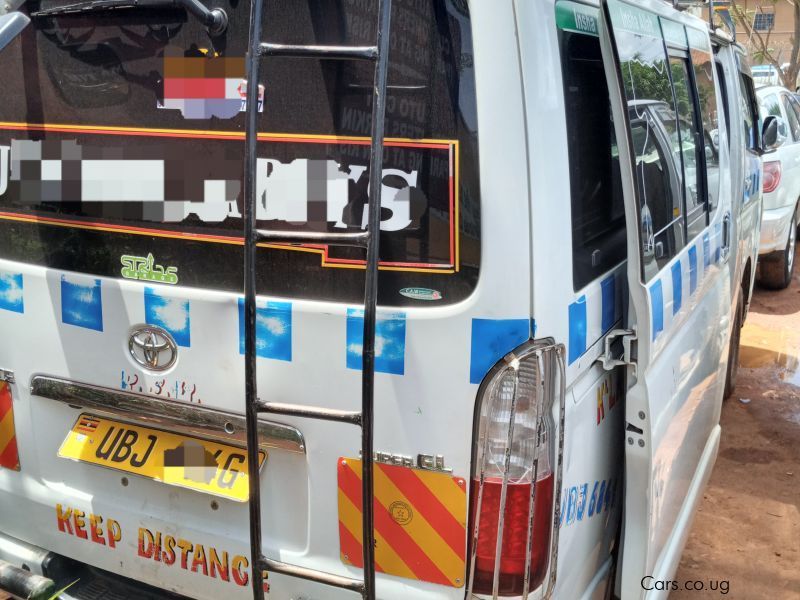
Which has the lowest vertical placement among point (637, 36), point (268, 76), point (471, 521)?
point (471, 521)

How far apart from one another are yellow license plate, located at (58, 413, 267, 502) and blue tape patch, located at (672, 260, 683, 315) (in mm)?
1262

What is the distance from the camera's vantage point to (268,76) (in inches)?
71.3

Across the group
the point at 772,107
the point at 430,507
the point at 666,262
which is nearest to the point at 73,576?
the point at 430,507

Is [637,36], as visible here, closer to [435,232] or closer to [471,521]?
[435,232]

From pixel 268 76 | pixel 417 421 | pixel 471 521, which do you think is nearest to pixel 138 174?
pixel 268 76

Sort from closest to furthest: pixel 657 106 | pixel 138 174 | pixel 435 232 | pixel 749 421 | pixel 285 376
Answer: pixel 435 232 < pixel 285 376 < pixel 138 174 < pixel 657 106 < pixel 749 421

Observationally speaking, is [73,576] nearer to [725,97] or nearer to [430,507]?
[430,507]

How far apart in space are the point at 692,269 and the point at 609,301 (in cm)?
77

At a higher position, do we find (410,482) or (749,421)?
(410,482)

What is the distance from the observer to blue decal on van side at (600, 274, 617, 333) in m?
2.07

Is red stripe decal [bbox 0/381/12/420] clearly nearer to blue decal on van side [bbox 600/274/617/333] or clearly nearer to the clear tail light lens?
the clear tail light lens

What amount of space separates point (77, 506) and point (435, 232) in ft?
4.20

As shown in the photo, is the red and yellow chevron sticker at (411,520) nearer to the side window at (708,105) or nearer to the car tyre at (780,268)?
the side window at (708,105)

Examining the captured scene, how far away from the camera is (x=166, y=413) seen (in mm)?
2045
